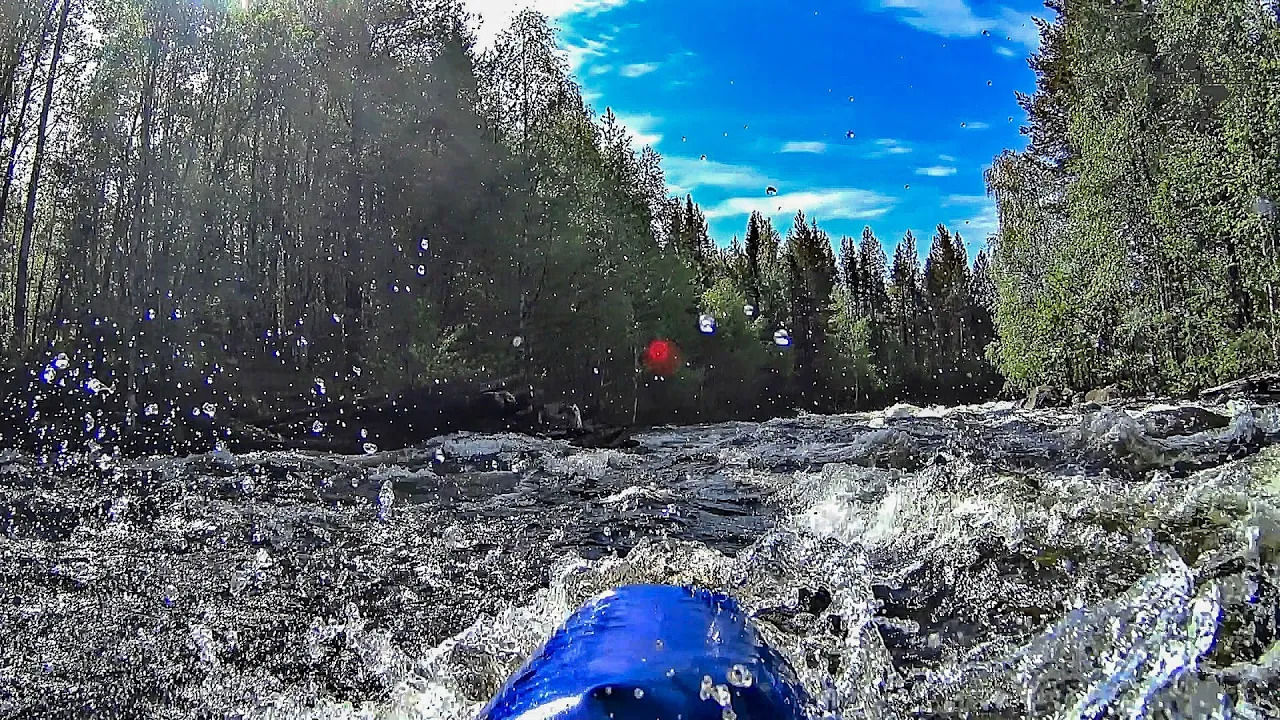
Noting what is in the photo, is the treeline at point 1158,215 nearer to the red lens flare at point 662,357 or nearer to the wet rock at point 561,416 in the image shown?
the red lens flare at point 662,357

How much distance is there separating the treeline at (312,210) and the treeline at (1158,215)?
37.0 ft

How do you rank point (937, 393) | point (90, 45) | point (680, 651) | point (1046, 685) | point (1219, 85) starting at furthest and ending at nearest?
point (937, 393) → point (1219, 85) → point (90, 45) → point (1046, 685) → point (680, 651)

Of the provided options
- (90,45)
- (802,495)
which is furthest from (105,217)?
(802,495)

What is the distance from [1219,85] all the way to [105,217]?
75.4 ft

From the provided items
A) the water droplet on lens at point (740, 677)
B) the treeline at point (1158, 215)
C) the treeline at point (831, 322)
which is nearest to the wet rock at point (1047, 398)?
the treeline at point (1158, 215)

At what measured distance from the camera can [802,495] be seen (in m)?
6.82

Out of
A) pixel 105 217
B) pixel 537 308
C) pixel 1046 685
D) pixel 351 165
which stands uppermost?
pixel 351 165

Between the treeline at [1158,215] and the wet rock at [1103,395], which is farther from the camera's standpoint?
the wet rock at [1103,395]

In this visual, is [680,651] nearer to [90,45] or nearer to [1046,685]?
[1046,685]

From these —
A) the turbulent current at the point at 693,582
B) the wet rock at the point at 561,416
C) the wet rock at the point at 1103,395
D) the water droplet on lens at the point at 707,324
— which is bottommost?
the turbulent current at the point at 693,582

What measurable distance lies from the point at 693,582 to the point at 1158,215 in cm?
1866

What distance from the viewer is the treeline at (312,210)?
16484 millimetres

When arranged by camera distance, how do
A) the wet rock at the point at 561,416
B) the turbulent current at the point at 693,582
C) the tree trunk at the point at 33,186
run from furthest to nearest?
the wet rock at the point at 561,416
the tree trunk at the point at 33,186
the turbulent current at the point at 693,582

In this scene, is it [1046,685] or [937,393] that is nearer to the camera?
[1046,685]
